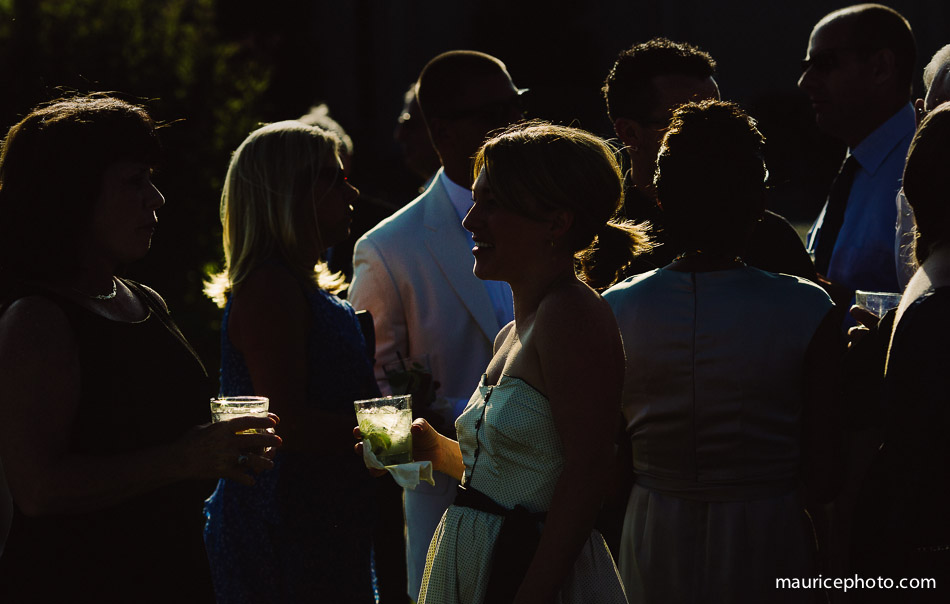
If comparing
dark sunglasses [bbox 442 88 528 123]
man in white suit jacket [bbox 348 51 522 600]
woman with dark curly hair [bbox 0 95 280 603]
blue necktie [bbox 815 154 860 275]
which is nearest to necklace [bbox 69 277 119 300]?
woman with dark curly hair [bbox 0 95 280 603]

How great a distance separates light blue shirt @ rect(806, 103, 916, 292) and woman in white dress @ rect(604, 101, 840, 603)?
1.72m

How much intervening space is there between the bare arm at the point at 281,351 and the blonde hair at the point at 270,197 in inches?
3.6

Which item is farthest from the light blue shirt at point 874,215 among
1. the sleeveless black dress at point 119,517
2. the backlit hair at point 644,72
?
the sleeveless black dress at point 119,517

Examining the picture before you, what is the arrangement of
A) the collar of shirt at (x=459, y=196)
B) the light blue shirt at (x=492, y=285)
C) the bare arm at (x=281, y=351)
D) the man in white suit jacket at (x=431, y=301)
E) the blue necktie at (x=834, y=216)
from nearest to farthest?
the bare arm at (x=281, y=351) < the man in white suit jacket at (x=431, y=301) < the light blue shirt at (x=492, y=285) < the collar of shirt at (x=459, y=196) < the blue necktie at (x=834, y=216)

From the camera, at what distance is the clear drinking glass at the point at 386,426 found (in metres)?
2.67

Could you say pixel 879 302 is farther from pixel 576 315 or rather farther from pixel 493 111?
pixel 493 111

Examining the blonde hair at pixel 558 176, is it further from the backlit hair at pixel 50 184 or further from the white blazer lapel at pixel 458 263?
the white blazer lapel at pixel 458 263

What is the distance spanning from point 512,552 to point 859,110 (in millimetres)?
3635

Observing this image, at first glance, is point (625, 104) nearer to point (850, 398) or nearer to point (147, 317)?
point (850, 398)

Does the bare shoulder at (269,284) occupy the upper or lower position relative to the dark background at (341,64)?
upper

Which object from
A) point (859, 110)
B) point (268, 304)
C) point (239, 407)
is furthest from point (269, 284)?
point (859, 110)

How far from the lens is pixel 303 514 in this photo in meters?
3.39

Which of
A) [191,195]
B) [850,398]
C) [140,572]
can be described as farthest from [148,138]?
[191,195]

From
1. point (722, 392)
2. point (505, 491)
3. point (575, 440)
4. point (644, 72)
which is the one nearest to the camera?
point (575, 440)
